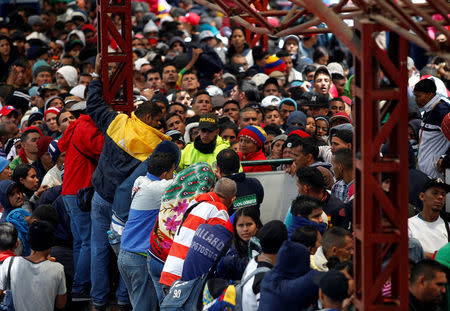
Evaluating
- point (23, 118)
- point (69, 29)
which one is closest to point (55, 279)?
point (23, 118)

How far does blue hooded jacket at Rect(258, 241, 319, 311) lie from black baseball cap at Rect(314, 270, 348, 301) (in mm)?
282

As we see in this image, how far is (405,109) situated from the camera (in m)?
5.51

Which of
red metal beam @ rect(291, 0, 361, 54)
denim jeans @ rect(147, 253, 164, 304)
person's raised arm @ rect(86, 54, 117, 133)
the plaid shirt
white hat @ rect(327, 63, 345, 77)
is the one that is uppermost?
red metal beam @ rect(291, 0, 361, 54)

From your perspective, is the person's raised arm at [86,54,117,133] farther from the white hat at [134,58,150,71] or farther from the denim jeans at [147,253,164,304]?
the white hat at [134,58,150,71]

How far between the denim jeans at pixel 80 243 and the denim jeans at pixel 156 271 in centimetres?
158

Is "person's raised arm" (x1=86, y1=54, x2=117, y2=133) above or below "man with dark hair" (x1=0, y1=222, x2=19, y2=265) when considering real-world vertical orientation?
above

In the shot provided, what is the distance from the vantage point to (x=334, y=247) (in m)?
6.46

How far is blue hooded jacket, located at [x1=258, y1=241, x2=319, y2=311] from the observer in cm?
580

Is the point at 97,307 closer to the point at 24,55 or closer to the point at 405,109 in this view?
the point at 405,109

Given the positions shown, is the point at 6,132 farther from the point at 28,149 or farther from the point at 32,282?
the point at 32,282

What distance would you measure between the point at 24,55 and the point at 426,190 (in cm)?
1407

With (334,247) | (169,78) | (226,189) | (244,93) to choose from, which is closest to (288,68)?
(169,78)

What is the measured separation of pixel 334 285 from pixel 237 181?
2.87 meters

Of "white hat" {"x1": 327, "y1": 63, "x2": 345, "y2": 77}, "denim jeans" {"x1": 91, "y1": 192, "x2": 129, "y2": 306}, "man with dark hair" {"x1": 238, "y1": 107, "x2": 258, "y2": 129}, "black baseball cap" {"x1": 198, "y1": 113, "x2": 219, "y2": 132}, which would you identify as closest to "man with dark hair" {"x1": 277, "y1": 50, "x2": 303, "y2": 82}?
"white hat" {"x1": 327, "y1": 63, "x2": 345, "y2": 77}
